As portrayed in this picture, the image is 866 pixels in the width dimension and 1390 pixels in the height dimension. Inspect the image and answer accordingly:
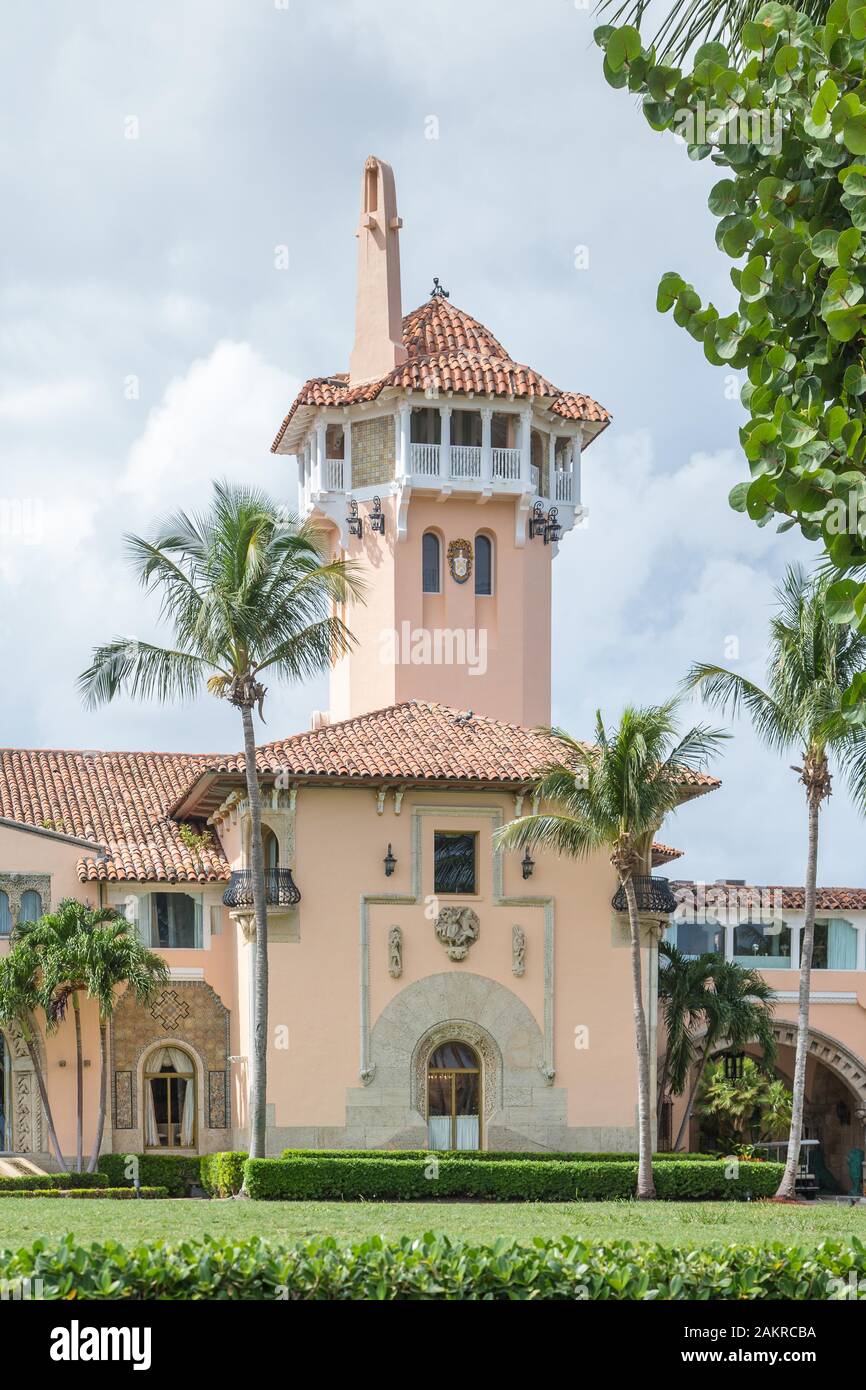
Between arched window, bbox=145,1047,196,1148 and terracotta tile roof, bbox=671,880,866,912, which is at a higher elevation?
terracotta tile roof, bbox=671,880,866,912

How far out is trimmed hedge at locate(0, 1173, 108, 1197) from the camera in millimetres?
34938

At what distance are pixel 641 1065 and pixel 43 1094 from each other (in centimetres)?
1148

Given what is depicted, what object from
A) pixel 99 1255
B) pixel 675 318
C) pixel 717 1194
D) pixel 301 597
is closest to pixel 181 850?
pixel 301 597

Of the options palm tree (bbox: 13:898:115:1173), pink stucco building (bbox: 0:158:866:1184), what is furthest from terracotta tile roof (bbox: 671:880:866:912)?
palm tree (bbox: 13:898:115:1173)

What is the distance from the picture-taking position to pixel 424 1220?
26.3 m

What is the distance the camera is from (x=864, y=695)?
10.4m

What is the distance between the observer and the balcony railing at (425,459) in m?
44.0

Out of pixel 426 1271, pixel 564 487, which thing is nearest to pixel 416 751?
pixel 564 487

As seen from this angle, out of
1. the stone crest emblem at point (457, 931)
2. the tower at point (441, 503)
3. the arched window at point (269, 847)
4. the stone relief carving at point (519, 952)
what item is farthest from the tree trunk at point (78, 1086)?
the tower at point (441, 503)

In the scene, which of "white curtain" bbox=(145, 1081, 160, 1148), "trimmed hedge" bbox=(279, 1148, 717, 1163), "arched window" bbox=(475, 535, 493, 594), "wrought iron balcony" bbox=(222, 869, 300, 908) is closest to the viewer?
"trimmed hedge" bbox=(279, 1148, 717, 1163)

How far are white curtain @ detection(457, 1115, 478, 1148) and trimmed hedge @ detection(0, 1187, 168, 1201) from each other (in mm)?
5615

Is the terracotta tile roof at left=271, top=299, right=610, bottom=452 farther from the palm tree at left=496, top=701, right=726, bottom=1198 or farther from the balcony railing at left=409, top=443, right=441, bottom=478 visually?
the palm tree at left=496, top=701, right=726, bottom=1198

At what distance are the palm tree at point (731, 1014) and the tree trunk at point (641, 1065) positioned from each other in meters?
Result: 4.36

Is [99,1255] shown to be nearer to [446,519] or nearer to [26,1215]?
[26,1215]
